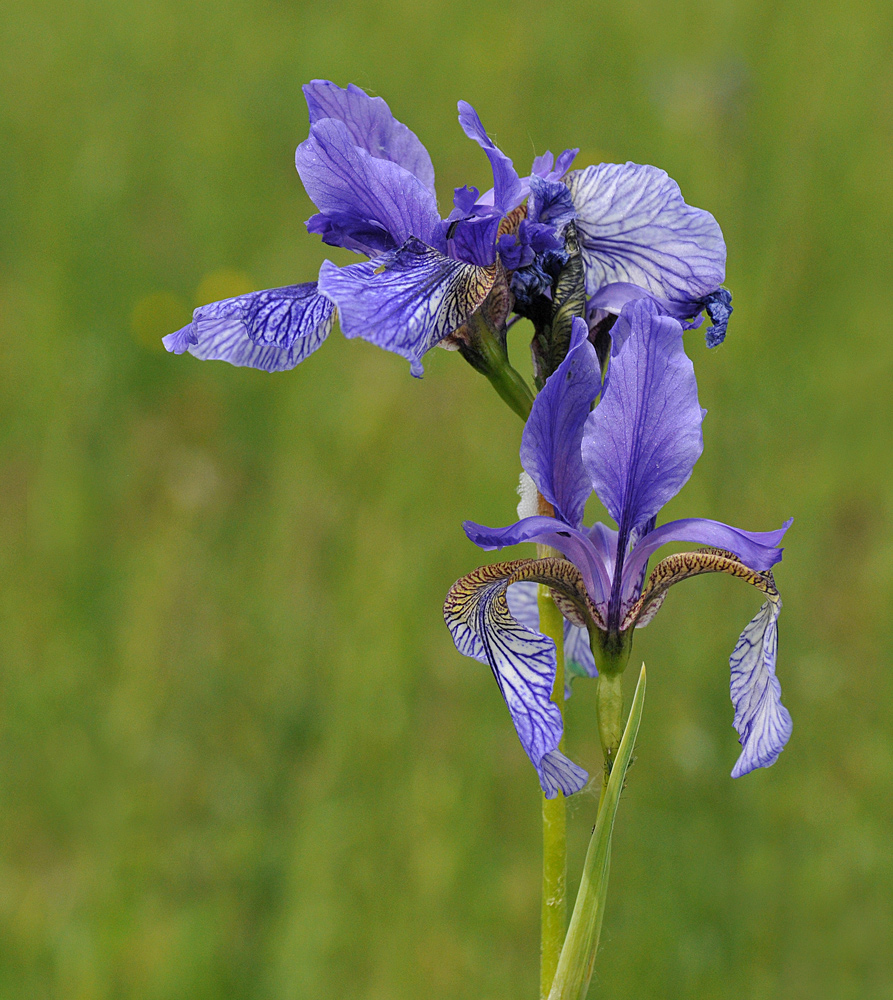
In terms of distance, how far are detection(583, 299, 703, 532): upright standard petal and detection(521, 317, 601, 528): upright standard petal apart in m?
0.03

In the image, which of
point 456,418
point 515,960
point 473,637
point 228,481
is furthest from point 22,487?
point 473,637

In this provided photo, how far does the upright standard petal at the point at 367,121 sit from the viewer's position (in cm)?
93

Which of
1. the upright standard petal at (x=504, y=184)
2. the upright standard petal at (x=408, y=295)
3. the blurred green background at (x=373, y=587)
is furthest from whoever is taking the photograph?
the blurred green background at (x=373, y=587)

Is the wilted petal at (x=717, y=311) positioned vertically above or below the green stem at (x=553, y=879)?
above

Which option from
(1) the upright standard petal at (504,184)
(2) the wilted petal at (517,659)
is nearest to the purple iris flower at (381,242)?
(1) the upright standard petal at (504,184)

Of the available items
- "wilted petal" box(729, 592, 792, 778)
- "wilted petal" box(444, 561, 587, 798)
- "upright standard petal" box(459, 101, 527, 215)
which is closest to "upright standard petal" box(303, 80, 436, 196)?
"upright standard petal" box(459, 101, 527, 215)

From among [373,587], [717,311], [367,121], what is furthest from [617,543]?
[373,587]

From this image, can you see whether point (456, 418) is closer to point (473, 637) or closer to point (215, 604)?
point (215, 604)

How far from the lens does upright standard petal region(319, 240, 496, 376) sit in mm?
739

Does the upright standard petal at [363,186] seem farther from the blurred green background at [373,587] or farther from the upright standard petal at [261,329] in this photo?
the blurred green background at [373,587]

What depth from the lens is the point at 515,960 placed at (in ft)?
6.11

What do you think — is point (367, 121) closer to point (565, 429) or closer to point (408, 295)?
point (408, 295)

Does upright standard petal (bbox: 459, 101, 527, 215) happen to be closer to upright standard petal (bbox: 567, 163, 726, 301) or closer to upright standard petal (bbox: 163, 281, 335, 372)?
upright standard petal (bbox: 567, 163, 726, 301)

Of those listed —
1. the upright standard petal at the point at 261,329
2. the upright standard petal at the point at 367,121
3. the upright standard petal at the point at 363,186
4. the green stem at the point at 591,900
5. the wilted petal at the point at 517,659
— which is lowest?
the green stem at the point at 591,900
